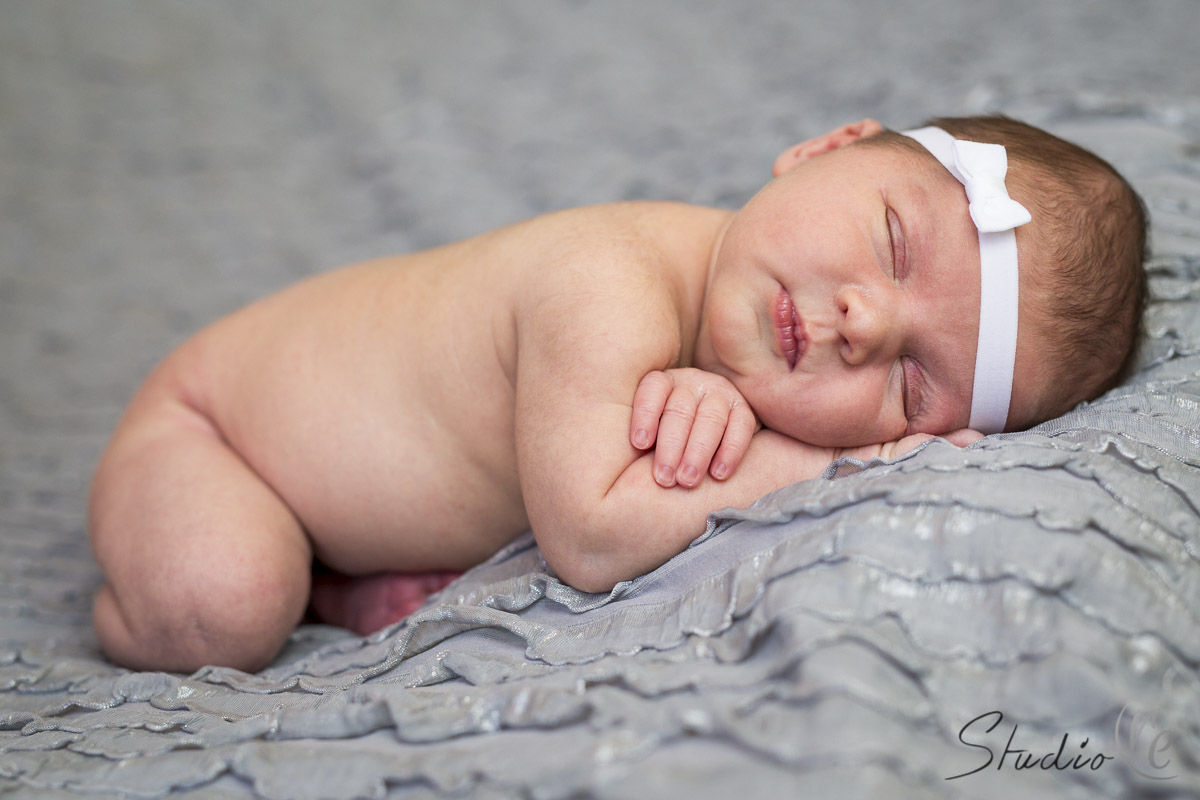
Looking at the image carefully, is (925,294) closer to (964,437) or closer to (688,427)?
(964,437)

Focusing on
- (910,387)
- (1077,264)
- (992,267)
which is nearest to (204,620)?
(910,387)

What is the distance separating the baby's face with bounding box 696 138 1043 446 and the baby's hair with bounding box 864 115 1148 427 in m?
0.04

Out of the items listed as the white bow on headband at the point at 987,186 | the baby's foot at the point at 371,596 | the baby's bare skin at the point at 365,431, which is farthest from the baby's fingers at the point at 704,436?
the baby's foot at the point at 371,596

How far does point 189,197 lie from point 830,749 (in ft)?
6.47

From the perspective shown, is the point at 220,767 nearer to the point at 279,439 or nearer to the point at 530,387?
the point at 530,387

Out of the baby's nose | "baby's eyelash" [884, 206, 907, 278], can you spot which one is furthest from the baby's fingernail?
"baby's eyelash" [884, 206, 907, 278]

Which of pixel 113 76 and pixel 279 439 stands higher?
pixel 113 76

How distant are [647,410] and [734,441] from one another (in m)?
0.11

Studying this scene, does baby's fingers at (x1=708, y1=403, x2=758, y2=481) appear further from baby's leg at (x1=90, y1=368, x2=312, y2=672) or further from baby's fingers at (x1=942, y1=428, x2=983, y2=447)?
baby's leg at (x1=90, y1=368, x2=312, y2=672)

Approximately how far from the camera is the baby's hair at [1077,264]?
106 centimetres

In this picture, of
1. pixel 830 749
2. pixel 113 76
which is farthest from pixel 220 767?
pixel 113 76

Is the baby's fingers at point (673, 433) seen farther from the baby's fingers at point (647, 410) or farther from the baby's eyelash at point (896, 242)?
the baby's eyelash at point (896, 242)

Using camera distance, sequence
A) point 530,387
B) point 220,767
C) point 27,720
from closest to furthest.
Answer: point 220,767 < point 27,720 < point 530,387

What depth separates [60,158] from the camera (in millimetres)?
2125
